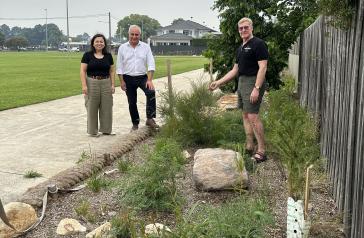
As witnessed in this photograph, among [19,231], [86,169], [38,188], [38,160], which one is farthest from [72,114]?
[19,231]

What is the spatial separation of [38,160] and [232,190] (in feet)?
9.70

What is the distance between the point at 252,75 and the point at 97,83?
305 cm

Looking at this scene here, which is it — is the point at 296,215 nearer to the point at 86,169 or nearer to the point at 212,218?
the point at 212,218

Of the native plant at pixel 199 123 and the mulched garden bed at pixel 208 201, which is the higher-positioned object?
the native plant at pixel 199 123

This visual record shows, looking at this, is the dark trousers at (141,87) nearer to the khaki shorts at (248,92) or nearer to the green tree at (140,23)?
the khaki shorts at (248,92)

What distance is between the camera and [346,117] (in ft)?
13.6

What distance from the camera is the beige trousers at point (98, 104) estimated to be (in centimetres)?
801

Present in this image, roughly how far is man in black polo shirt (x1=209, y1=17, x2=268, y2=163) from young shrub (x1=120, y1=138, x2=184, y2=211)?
1.61 m

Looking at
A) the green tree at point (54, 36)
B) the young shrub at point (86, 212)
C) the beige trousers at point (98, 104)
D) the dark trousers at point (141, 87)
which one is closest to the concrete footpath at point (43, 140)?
the beige trousers at point (98, 104)

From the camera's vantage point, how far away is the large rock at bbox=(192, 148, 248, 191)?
474cm

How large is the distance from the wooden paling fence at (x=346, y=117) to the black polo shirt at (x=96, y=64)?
3500 millimetres

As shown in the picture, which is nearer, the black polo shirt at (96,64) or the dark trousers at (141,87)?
the black polo shirt at (96,64)

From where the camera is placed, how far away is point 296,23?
38.1 ft

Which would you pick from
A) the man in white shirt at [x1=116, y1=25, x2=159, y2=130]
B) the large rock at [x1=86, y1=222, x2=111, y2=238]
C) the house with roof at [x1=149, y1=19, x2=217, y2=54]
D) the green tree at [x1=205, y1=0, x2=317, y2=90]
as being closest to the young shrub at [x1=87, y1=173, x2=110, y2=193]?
the large rock at [x1=86, y1=222, x2=111, y2=238]
